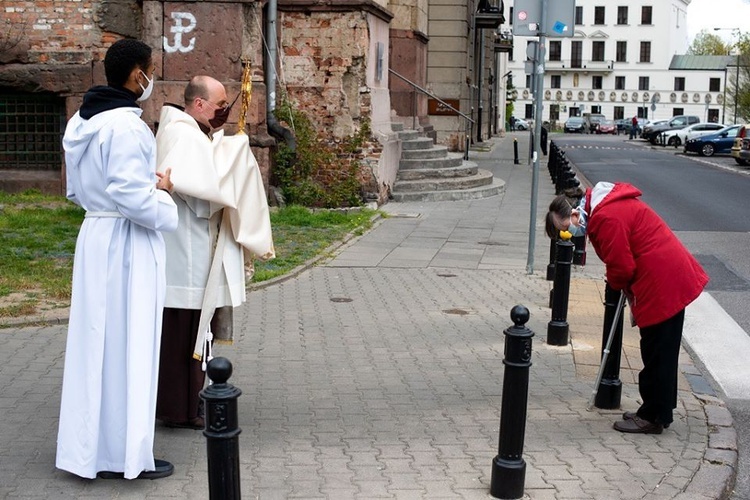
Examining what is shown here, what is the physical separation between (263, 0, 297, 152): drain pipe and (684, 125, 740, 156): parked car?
33390 millimetres

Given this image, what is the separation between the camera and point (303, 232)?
49.5 feet

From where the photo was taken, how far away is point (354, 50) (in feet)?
59.2

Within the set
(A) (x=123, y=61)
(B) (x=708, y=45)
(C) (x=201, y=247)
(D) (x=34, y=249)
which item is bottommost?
(D) (x=34, y=249)

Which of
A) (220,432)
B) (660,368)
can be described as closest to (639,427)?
(660,368)

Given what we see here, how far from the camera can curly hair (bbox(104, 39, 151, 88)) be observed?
529 centimetres

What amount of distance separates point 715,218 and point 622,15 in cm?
9627

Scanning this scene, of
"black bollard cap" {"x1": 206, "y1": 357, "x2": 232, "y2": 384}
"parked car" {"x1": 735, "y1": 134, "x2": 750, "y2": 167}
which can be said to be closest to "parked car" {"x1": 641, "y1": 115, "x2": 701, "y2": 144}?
"parked car" {"x1": 735, "y1": 134, "x2": 750, "y2": 167}

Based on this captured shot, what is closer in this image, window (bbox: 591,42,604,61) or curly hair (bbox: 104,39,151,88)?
curly hair (bbox: 104,39,151,88)

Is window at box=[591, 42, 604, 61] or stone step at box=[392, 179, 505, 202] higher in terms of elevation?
window at box=[591, 42, 604, 61]

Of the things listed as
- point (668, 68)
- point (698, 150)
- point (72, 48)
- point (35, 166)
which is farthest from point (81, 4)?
point (668, 68)

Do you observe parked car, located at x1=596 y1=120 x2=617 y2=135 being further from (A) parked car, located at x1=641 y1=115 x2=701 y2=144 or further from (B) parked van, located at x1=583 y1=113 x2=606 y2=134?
(A) parked car, located at x1=641 y1=115 x2=701 y2=144

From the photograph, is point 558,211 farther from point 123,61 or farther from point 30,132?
point 30,132

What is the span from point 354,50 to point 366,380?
11343 millimetres

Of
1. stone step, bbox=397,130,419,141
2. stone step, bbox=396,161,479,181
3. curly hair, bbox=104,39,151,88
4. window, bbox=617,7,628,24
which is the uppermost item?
window, bbox=617,7,628,24
